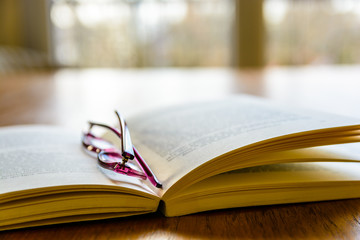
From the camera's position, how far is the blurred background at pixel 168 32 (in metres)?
6.87

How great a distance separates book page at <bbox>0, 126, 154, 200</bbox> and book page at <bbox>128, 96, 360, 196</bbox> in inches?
2.0

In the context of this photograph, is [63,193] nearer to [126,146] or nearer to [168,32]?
[126,146]

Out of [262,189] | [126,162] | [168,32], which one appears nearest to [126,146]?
[126,162]

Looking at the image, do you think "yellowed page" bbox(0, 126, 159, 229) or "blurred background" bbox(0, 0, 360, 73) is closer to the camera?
"yellowed page" bbox(0, 126, 159, 229)

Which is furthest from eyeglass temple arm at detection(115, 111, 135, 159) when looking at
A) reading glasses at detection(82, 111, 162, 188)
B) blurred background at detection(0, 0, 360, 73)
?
blurred background at detection(0, 0, 360, 73)

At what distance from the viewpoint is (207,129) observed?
0.50 m

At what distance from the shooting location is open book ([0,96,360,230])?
357mm

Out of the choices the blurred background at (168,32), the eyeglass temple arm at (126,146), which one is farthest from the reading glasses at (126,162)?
the blurred background at (168,32)

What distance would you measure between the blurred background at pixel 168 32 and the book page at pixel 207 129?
623 centimetres

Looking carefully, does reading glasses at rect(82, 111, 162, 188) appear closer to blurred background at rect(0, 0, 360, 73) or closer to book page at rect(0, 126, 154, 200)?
book page at rect(0, 126, 154, 200)

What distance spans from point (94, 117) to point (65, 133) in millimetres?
347

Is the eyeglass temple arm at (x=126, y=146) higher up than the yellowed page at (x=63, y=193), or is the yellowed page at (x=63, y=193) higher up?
the eyeglass temple arm at (x=126, y=146)

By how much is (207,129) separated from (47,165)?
0.58 feet

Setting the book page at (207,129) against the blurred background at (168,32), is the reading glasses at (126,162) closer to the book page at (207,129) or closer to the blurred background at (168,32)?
the book page at (207,129)
